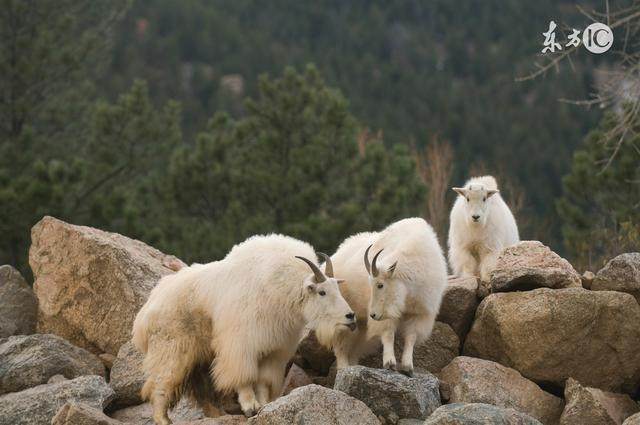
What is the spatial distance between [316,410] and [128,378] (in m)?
3.37

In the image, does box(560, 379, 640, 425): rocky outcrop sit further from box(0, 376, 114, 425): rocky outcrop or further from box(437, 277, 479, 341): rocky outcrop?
box(0, 376, 114, 425): rocky outcrop

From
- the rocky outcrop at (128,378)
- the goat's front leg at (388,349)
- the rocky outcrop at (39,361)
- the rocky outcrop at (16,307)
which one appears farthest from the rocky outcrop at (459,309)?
the rocky outcrop at (16,307)

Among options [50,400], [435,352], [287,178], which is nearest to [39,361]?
[50,400]

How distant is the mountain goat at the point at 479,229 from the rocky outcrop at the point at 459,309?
1.47 feet

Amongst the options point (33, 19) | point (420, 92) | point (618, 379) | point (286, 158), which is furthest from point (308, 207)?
point (420, 92)

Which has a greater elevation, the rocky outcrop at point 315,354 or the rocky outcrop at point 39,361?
the rocky outcrop at point 315,354

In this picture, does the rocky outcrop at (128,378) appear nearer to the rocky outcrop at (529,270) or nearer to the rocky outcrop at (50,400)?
the rocky outcrop at (50,400)

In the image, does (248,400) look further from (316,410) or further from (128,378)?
(128,378)

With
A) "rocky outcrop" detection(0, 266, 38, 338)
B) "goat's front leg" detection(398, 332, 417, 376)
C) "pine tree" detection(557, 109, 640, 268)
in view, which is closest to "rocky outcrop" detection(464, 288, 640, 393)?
"goat's front leg" detection(398, 332, 417, 376)

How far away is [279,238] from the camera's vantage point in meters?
11.3

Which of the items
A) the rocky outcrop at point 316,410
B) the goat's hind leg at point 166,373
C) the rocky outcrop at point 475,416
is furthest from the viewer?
the goat's hind leg at point 166,373

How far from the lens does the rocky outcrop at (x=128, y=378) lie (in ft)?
39.2

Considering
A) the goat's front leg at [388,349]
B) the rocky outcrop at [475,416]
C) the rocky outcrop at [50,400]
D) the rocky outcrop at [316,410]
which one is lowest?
the rocky outcrop at [50,400]

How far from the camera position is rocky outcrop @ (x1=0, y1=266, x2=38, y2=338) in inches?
527
